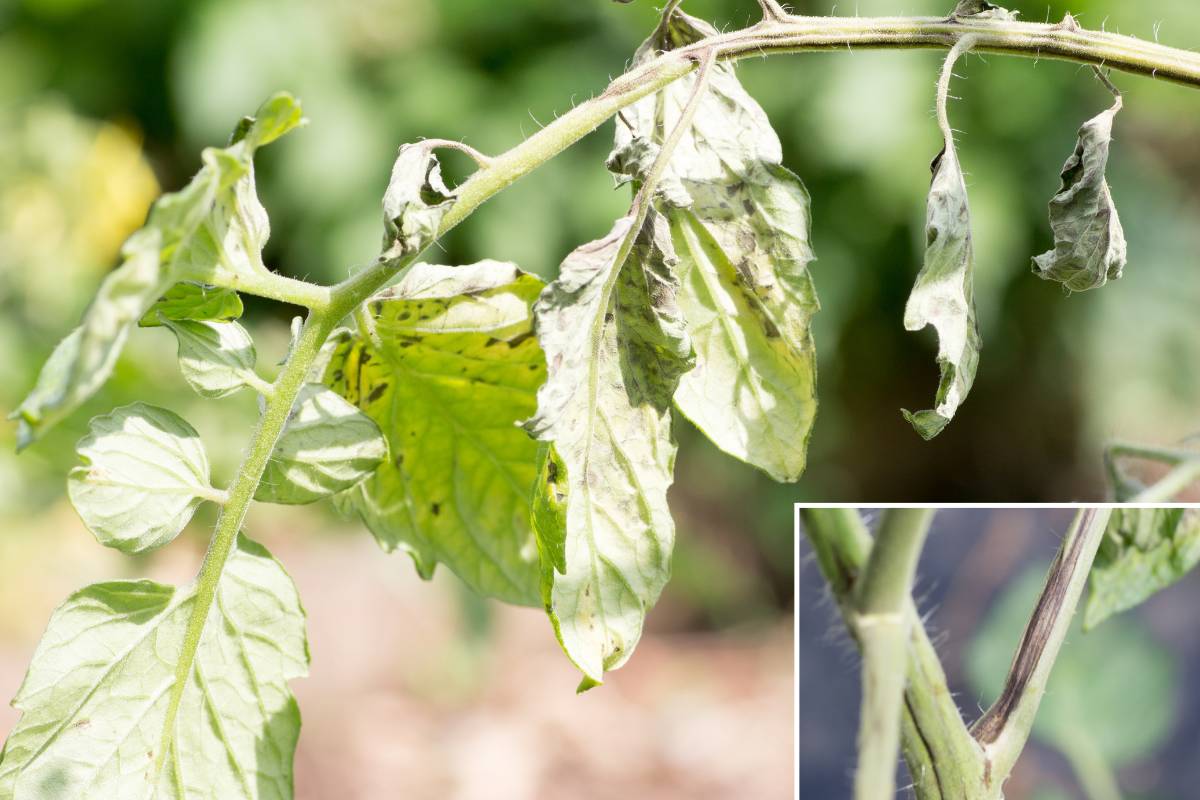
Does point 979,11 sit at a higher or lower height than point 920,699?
higher

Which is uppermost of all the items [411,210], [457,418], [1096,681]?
[411,210]

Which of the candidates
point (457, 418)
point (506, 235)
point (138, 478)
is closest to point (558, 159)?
point (506, 235)

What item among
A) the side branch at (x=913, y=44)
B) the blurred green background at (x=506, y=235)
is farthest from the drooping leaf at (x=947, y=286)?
the blurred green background at (x=506, y=235)

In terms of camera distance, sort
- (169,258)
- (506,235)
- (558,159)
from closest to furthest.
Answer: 1. (169,258)
2. (506,235)
3. (558,159)

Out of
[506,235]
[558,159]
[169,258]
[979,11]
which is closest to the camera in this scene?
[169,258]

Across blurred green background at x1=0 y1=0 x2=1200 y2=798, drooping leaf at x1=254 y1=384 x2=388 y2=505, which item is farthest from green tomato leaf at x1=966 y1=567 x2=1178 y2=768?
blurred green background at x1=0 y1=0 x2=1200 y2=798

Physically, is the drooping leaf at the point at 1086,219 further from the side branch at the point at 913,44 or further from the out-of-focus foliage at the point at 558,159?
the out-of-focus foliage at the point at 558,159

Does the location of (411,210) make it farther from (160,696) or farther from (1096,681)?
(1096,681)
